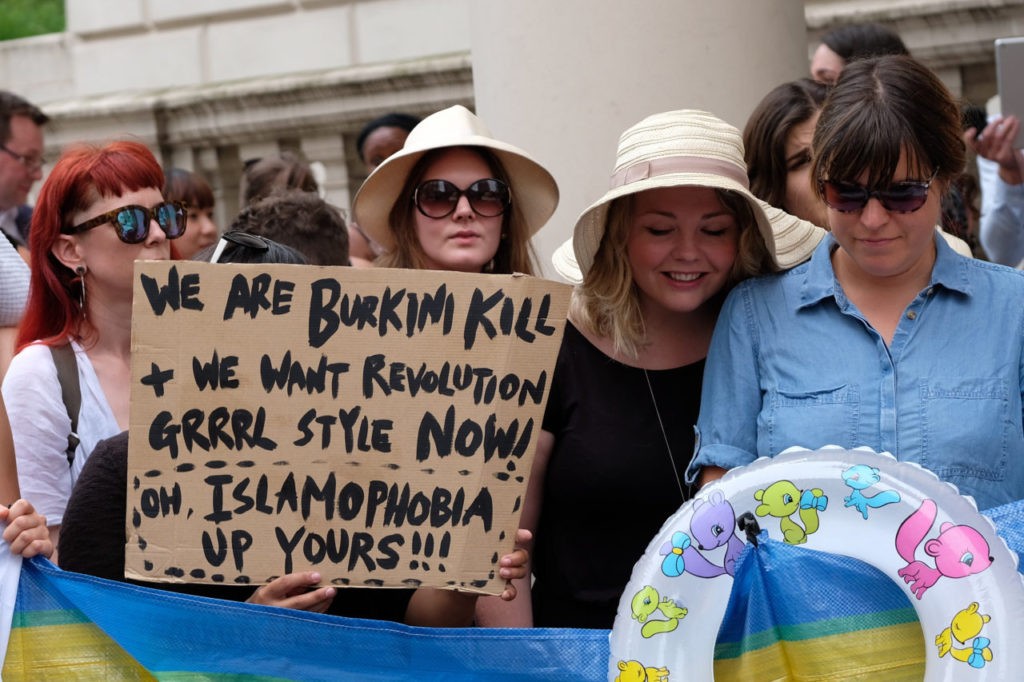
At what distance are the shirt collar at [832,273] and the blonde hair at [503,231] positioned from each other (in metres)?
0.88

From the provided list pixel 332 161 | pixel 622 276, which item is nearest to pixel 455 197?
pixel 622 276

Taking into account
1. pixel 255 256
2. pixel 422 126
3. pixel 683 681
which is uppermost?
pixel 422 126

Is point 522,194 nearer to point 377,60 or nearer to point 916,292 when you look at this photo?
point 916,292

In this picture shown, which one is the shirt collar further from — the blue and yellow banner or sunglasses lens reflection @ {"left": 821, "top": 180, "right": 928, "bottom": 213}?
the blue and yellow banner

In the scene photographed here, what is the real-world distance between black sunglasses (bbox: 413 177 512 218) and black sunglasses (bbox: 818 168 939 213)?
1009 mm

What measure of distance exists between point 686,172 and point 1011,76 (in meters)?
2.03

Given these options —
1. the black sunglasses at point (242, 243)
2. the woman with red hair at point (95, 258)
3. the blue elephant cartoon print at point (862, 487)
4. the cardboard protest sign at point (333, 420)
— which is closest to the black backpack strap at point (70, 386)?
the woman with red hair at point (95, 258)

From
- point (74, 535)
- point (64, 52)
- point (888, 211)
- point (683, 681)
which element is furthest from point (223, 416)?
point (64, 52)

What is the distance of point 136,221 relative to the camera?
3.71 m

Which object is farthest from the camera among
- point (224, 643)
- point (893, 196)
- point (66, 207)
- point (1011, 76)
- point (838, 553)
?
point (1011, 76)

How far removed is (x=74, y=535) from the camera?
314cm

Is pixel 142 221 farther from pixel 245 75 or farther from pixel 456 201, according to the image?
pixel 245 75

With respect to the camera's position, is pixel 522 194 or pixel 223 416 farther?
pixel 522 194

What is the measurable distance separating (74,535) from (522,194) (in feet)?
4.64
